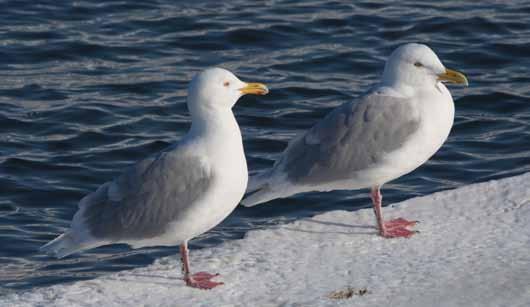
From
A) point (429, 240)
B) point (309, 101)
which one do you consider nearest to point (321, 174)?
point (429, 240)

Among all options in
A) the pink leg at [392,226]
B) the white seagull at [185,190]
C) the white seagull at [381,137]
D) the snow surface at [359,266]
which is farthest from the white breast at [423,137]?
the white seagull at [185,190]

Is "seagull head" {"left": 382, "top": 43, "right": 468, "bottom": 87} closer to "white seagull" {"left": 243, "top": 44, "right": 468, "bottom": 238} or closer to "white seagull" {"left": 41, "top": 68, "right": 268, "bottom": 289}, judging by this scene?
"white seagull" {"left": 243, "top": 44, "right": 468, "bottom": 238}

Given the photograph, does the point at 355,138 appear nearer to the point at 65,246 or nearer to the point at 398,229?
the point at 398,229

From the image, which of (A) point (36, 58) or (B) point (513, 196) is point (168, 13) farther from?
(B) point (513, 196)

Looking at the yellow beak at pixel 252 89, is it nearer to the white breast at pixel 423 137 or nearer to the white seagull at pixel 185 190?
the white seagull at pixel 185 190

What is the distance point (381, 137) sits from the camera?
25.7 feet

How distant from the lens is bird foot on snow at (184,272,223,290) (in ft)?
22.6

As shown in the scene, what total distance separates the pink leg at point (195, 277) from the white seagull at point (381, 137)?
108cm

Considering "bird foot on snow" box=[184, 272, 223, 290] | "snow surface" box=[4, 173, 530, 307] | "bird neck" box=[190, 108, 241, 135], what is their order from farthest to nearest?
1. "bird neck" box=[190, 108, 241, 135]
2. "bird foot on snow" box=[184, 272, 223, 290]
3. "snow surface" box=[4, 173, 530, 307]

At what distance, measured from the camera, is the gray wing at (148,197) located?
6.97 m

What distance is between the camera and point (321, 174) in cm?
796

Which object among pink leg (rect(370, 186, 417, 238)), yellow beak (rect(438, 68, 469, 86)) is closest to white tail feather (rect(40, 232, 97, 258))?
pink leg (rect(370, 186, 417, 238))

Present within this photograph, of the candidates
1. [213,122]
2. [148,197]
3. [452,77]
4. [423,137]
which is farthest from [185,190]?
[452,77]

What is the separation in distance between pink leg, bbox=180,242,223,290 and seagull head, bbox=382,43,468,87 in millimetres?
1881
